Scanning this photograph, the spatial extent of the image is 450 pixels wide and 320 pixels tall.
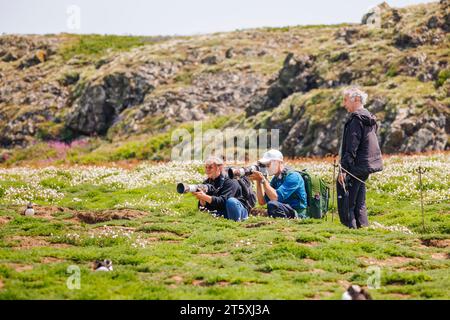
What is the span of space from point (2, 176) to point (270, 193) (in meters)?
19.0

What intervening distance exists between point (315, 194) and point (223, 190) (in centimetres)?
276

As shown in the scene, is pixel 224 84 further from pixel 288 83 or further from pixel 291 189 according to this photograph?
pixel 291 189

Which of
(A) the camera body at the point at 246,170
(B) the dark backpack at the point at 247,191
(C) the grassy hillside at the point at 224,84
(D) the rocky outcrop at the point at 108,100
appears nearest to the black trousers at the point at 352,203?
(A) the camera body at the point at 246,170

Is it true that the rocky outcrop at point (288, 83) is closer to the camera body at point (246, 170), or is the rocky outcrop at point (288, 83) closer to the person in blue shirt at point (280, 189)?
the person in blue shirt at point (280, 189)

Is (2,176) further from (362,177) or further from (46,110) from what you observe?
(46,110)

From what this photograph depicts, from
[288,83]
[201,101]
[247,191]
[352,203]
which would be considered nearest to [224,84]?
[201,101]

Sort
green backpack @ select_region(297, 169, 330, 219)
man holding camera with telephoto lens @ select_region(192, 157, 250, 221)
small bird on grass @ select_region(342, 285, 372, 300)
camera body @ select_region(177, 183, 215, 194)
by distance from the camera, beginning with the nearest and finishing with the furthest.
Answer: small bird on grass @ select_region(342, 285, 372, 300)
camera body @ select_region(177, 183, 215, 194)
green backpack @ select_region(297, 169, 330, 219)
man holding camera with telephoto lens @ select_region(192, 157, 250, 221)

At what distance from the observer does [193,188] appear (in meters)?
16.4

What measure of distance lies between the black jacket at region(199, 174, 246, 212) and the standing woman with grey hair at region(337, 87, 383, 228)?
3.03 meters

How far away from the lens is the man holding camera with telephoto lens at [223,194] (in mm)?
17562

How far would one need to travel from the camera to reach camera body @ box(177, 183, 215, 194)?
15.4 m

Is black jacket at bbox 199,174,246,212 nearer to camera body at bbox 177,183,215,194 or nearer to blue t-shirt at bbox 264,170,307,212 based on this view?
camera body at bbox 177,183,215,194

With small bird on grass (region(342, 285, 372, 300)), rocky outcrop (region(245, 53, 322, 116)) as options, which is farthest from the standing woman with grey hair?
rocky outcrop (region(245, 53, 322, 116))
